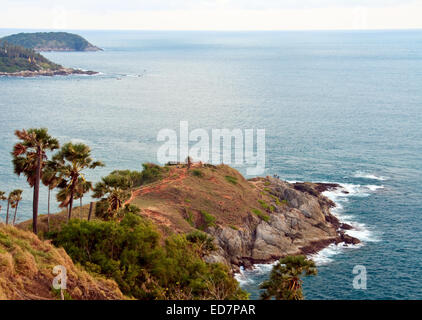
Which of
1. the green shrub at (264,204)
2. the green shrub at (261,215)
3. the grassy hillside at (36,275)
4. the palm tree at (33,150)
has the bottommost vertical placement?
the green shrub at (261,215)

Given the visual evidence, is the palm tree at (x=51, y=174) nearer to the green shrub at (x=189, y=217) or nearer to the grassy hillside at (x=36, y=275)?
the grassy hillside at (x=36, y=275)

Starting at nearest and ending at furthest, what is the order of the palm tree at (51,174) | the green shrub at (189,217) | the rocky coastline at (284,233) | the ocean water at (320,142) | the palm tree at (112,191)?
the palm tree at (51,174)
the palm tree at (112,191)
the ocean water at (320,142)
the rocky coastline at (284,233)
the green shrub at (189,217)

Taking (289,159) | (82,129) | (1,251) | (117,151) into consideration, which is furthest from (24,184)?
(1,251)

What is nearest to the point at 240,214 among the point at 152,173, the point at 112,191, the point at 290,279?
the point at 152,173

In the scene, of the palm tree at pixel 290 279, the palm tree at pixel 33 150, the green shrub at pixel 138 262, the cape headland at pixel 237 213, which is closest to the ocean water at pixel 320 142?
the cape headland at pixel 237 213

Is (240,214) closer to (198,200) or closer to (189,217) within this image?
(198,200)

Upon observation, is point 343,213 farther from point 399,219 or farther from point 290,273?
point 290,273
